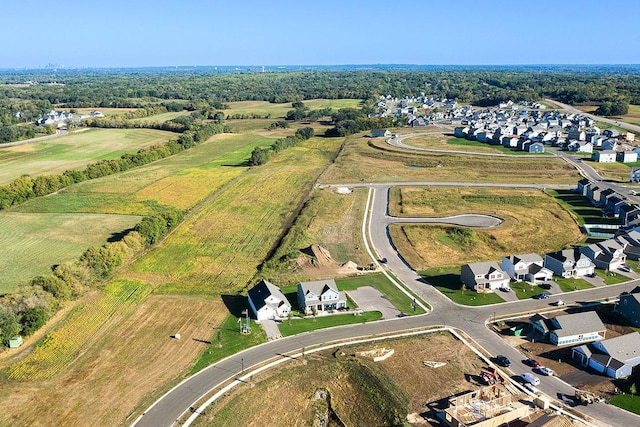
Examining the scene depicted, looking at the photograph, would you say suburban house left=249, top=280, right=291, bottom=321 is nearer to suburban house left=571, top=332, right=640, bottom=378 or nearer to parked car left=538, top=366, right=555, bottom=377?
parked car left=538, top=366, right=555, bottom=377

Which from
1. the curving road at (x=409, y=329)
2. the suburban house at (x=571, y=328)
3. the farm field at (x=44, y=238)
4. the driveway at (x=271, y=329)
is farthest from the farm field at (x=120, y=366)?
the suburban house at (x=571, y=328)

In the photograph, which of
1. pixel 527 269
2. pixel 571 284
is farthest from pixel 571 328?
pixel 527 269

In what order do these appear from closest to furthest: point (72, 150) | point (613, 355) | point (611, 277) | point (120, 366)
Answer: point (613, 355)
point (120, 366)
point (611, 277)
point (72, 150)

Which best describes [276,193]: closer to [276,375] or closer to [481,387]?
[276,375]

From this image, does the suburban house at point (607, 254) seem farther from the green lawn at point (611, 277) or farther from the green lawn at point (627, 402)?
the green lawn at point (627, 402)

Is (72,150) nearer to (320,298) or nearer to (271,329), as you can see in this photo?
(320,298)

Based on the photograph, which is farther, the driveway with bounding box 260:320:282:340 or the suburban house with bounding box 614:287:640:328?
the suburban house with bounding box 614:287:640:328

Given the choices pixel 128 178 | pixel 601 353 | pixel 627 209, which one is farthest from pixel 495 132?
pixel 601 353

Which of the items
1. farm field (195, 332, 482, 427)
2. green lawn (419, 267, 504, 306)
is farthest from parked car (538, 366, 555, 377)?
green lawn (419, 267, 504, 306)
